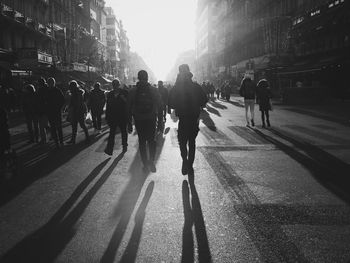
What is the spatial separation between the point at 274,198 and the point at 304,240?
1.49 m

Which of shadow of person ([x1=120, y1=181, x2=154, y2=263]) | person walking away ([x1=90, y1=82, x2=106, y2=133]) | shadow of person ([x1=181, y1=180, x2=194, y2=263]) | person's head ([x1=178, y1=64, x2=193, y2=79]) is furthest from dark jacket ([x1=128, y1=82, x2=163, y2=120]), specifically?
person walking away ([x1=90, y1=82, x2=106, y2=133])

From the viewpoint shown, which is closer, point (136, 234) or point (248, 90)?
point (136, 234)

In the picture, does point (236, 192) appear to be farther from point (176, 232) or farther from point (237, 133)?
point (237, 133)

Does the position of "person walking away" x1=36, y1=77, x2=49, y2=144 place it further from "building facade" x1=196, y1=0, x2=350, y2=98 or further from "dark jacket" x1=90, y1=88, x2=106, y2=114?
"building facade" x1=196, y1=0, x2=350, y2=98

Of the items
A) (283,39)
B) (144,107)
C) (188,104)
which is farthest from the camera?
(283,39)

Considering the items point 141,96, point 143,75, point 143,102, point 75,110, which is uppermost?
point 143,75

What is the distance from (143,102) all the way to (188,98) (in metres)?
0.78

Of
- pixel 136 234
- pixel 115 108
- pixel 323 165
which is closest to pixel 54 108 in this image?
pixel 115 108

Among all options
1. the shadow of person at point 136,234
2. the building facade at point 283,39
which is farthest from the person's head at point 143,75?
the building facade at point 283,39

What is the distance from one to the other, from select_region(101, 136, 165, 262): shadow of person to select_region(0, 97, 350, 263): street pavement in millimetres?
11

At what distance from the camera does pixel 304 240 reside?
384 cm

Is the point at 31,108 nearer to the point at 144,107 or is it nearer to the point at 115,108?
the point at 115,108

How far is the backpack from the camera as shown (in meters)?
7.05

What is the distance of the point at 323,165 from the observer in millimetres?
7426
